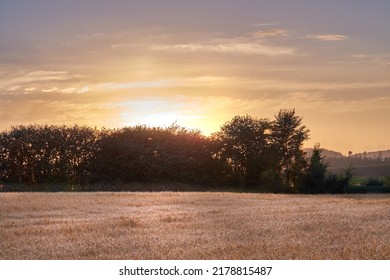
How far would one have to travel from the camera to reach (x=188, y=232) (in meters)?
12.3

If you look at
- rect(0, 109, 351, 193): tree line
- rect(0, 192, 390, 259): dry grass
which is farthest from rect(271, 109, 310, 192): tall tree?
rect(0, 192, 390, 259): dry grass

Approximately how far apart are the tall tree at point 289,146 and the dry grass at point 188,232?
1125 cm

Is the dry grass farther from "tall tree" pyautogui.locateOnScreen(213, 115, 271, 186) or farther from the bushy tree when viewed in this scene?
"tall tree" pyautogui.locateOnScreen(213, 115, 271, 186)

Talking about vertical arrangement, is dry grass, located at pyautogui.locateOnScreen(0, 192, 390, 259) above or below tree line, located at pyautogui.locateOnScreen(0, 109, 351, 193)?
below

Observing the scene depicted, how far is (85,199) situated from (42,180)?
10905mm

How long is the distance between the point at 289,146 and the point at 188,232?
66.1ft

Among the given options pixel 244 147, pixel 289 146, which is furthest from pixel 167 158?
pixel 289 146

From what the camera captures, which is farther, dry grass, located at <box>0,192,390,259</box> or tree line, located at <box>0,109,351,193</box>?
tree line, located at <box>0,109,351,193</box>

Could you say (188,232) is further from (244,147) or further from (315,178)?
(244,147)

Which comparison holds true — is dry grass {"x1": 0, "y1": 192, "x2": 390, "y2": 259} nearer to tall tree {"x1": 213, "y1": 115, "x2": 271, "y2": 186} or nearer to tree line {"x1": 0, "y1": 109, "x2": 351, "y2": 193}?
tree line {"x1": 0, "y1": 109, "x2": 351, "y2": 193}

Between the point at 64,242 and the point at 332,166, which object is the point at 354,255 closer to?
the point at 64,242

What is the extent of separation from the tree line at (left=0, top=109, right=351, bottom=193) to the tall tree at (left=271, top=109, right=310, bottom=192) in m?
0.05

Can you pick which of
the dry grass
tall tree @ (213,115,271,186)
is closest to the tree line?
tall tree @ (213,115,271,186)

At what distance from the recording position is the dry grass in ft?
32.3
